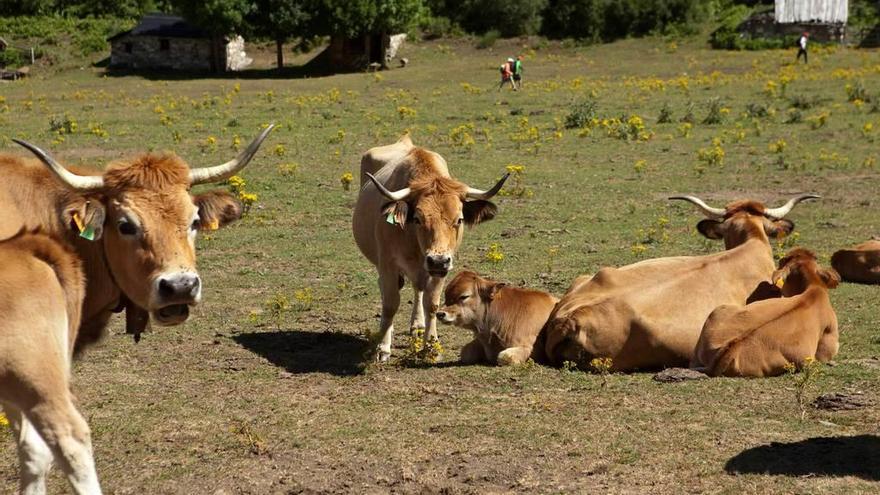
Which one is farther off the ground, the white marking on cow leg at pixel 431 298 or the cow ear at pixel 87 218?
the cow ear at pixel 87 218

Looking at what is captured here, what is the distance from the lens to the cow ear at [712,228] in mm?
13125

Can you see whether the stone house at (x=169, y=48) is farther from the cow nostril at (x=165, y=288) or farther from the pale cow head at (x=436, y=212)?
the cow nostril at (x=165, y=288)

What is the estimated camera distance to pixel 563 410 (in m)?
9.47

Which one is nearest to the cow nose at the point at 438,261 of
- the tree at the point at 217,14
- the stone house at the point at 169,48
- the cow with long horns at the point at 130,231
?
the cow with long horns at the point at 130,231

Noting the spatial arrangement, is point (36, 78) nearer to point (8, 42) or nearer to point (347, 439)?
point (8, 42)

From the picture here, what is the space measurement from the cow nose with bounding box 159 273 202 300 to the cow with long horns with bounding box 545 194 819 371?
422 cm

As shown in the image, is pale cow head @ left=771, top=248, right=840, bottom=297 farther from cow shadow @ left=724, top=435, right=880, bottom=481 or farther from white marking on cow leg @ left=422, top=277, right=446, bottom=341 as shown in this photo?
white marking on cow leg @ left=422, top=277, right=446, bottom=341

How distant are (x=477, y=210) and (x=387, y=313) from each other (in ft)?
4.19

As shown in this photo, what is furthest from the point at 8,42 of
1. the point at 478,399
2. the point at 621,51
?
the point at 478,399

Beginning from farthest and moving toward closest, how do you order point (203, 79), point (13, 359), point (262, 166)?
1. point (203, 79)
2. point (262, 166)
3. point (13, 359)

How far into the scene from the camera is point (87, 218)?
7.59 metres

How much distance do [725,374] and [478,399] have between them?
6.66 feet

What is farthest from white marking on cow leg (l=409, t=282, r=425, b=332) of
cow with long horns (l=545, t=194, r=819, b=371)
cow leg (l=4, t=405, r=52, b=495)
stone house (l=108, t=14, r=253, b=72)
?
stone house (l=108, t=14, r=253, b=72)

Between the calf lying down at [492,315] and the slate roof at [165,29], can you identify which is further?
the slate roof at [165,29]
